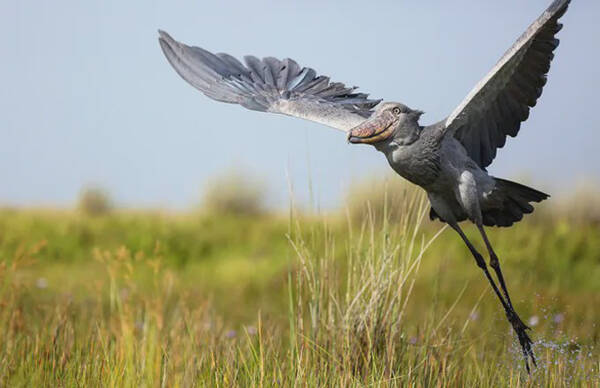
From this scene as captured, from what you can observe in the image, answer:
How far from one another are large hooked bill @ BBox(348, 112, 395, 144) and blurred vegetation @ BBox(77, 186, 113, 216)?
40.9 feet

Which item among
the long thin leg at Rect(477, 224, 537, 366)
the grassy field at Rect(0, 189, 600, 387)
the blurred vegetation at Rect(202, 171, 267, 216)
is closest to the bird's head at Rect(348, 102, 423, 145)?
the grassy field at Rect(0, 189, 600, 387)

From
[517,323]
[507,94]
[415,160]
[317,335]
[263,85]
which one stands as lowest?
[317,335]

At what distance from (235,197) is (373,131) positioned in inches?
444

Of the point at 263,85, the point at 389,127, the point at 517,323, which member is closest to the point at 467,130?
the point at 389,127

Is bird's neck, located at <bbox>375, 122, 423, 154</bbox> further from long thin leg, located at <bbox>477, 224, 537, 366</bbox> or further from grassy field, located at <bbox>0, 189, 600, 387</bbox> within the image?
long thin leg, located at <bbox>477, 224, 537, 366</bbox>

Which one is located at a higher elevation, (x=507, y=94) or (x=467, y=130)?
(x=507, y=94)

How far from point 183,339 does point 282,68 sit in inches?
80.8

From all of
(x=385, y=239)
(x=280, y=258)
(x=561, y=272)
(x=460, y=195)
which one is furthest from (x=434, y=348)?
(x=280, y=258)

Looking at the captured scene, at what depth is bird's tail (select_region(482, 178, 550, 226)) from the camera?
3.49 meters

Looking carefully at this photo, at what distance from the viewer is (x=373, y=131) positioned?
3.10 meters

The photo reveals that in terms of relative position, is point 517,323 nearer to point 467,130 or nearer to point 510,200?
point 510,200

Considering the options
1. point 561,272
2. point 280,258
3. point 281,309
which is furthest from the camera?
point 280,258

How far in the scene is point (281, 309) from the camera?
7910 millimetres

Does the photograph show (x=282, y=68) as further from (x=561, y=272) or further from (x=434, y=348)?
(x=561, y=272)
